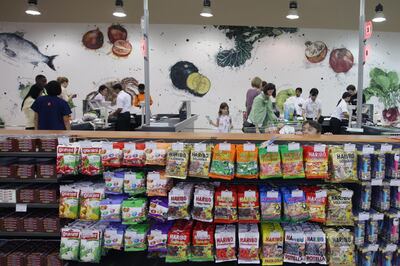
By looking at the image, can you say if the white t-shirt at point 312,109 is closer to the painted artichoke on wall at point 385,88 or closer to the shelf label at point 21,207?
the painted artichoke on wall at point 385,88

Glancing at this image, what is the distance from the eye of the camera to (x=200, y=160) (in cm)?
250

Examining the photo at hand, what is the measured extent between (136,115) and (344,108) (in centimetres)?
459

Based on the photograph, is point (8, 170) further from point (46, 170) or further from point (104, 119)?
point (104, 119)

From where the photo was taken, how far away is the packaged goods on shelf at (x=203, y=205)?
8.25ft

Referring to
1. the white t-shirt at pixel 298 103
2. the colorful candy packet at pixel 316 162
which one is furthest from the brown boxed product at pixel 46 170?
the white t-shirt at pixel 298 103

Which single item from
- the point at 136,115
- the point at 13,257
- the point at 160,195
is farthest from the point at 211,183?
the point at 136,115

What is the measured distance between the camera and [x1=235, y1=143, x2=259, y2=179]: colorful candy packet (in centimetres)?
246

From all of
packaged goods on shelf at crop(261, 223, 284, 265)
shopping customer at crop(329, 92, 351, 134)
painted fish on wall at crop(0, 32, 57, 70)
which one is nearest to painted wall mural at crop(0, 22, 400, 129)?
painted fish on wall at crop(0, 32, 57, 70)

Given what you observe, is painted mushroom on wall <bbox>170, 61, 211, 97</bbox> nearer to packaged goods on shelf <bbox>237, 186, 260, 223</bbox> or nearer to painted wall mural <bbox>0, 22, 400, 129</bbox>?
painted wall mural <bbox>0, 22, 400, 129</bbox>

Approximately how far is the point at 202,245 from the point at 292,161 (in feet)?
3.04

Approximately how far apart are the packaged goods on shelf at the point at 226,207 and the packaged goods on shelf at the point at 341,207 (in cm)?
72

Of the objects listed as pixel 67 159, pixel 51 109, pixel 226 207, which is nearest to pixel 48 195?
pixel 67 159

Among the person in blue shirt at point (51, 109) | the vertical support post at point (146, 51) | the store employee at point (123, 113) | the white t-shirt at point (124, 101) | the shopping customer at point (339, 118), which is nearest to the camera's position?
the vertical support post at point (146, 51)

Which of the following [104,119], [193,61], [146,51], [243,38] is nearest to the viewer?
[146,51]
